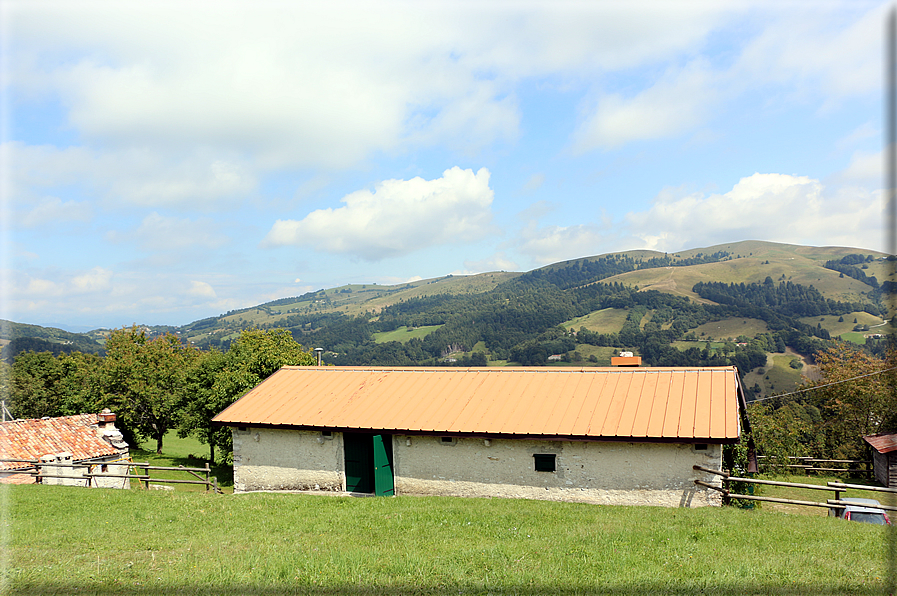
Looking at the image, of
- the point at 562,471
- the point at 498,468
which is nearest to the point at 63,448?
the point at 498,468

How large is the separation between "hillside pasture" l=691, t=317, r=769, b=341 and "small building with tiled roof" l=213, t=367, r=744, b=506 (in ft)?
550

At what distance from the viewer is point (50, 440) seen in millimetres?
25250

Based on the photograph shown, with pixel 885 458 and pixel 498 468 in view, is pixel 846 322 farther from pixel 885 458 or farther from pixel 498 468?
pixel 498 468

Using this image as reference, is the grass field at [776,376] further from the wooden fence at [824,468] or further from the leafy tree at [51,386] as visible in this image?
the leafy tree at [51,386]

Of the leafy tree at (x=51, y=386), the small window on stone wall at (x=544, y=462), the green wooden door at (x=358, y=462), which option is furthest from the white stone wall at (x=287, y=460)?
the leafy tree at (x=51, y=386)

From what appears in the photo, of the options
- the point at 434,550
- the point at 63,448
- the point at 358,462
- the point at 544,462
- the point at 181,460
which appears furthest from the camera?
the point at 181,460

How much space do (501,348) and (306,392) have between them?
181m

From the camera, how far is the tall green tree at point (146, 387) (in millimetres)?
41594

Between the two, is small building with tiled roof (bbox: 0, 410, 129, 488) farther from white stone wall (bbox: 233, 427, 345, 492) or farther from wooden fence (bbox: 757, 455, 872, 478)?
wooden fence (bbox: 757, 455, 872, 478)

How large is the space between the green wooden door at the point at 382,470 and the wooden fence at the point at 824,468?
22.0m

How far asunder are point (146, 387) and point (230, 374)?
69.0 ft

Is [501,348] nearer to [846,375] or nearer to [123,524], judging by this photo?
[846,375]

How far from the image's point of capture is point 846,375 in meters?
35.3

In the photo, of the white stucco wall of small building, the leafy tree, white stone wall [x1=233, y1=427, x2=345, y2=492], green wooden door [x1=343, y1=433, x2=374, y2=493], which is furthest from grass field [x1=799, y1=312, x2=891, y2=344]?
the leafy tree
